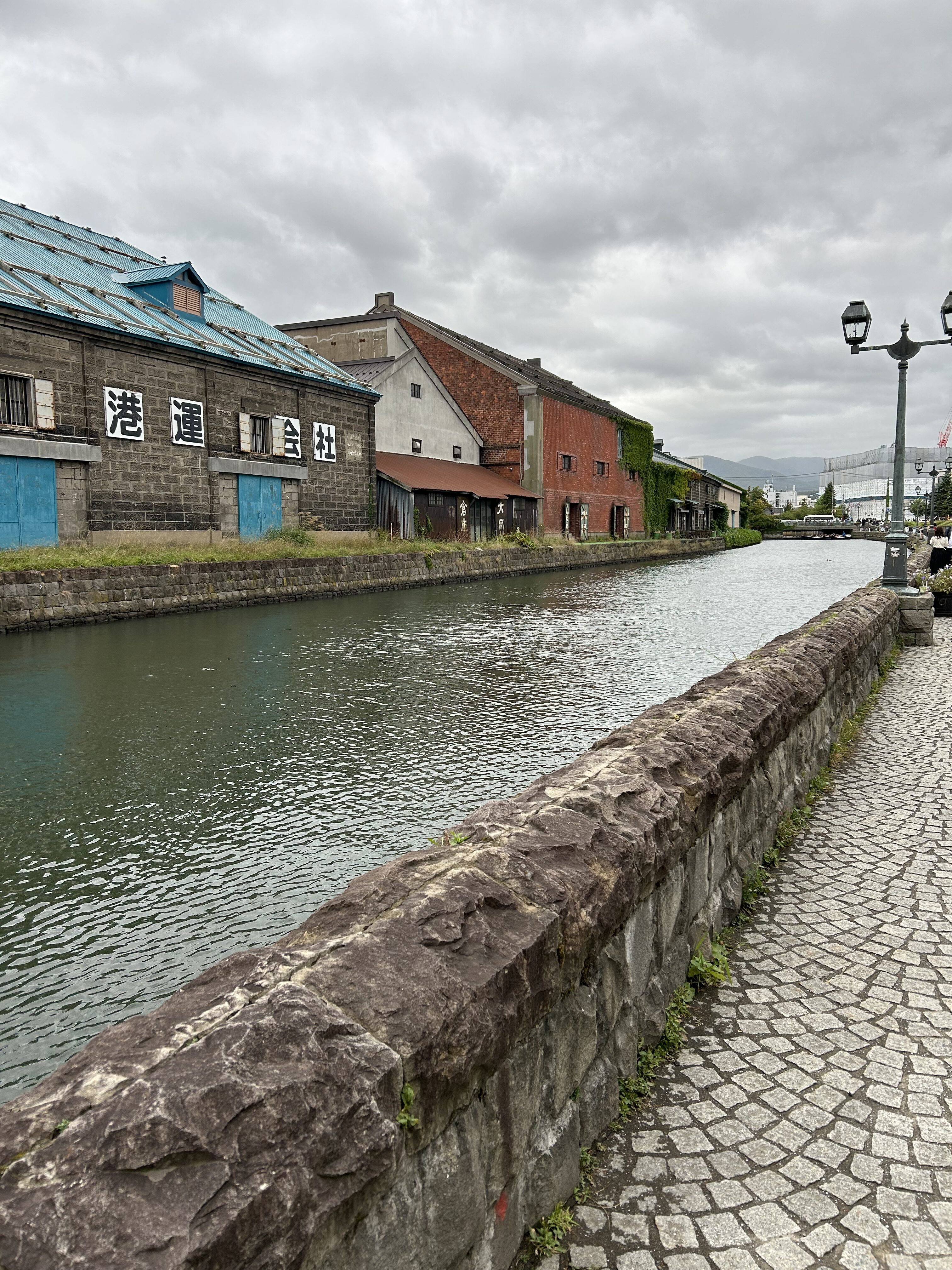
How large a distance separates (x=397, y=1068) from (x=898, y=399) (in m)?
14.3

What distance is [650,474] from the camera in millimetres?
56750

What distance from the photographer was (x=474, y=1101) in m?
1.84

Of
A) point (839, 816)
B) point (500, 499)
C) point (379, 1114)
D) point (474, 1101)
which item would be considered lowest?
point (839, 816)

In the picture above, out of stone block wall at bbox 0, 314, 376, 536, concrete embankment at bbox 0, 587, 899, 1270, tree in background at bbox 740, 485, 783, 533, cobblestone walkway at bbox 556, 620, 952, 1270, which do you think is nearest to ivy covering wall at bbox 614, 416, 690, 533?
stone block wall at bbox 0, 314, 376, 536

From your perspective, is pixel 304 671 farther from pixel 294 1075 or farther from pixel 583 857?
pixel 294 1075

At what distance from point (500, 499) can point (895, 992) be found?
36.0 meters

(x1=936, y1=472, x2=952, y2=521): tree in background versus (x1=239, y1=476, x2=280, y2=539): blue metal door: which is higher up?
(x1=936, y1=472, x2=952, y2=521): tree in background

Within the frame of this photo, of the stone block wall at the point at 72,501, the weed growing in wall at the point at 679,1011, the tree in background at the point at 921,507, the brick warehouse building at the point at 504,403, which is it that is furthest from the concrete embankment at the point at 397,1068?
the tree in background at the point at 921,507

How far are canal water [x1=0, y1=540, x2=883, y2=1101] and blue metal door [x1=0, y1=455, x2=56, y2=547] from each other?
205 inches

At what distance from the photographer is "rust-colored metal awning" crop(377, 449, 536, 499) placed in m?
32.7

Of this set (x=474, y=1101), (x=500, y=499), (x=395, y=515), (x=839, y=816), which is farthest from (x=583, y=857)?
(x=500, y=499)

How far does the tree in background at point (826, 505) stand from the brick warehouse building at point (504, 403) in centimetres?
9790

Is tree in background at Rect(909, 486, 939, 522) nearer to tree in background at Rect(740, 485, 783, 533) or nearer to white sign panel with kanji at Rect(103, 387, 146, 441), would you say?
tree in background at Rect(740, 485, 783, 533)

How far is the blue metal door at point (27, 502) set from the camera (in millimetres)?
18641
